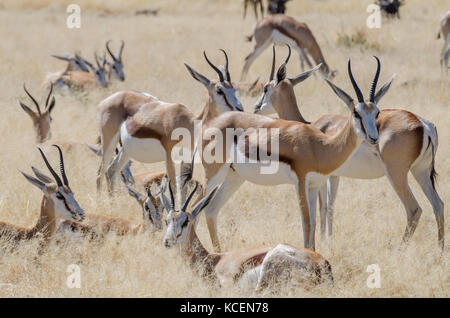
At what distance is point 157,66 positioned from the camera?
1444cm

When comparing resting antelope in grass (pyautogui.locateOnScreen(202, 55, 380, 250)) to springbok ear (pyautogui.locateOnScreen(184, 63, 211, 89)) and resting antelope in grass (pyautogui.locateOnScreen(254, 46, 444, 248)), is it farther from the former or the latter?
springbok ear (pyautogui.locateOnScreen(184, 63, 211, 89))

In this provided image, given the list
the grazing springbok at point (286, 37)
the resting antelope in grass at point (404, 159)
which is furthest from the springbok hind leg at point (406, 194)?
the grazing springbok at point (286, 37)

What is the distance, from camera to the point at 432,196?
6.15 m

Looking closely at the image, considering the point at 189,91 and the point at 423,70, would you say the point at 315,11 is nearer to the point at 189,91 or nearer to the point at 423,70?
the point at 423,70

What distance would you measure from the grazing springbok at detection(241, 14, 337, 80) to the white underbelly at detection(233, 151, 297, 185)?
8.17 m

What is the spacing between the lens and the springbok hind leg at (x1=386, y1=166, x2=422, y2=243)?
599cm

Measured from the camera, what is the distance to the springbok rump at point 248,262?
14.9 feet

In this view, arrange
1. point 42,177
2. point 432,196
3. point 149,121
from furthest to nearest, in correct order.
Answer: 1. point 149,121
2. point 432,196
3. point 42,177

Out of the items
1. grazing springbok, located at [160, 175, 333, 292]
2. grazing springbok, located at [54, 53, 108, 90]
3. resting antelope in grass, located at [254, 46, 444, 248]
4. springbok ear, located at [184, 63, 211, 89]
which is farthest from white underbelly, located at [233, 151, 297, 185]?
grazing springbok, located at [54, 53, 108, 90]

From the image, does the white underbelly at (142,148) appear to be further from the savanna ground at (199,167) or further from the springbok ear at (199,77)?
the springbok ear at (199,77)

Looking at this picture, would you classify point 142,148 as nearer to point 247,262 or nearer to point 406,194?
point 406,194

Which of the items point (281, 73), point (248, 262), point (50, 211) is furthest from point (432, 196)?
point (50, 211)

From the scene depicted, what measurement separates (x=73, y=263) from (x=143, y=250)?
1.66 ft

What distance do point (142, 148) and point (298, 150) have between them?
195 centimetres
